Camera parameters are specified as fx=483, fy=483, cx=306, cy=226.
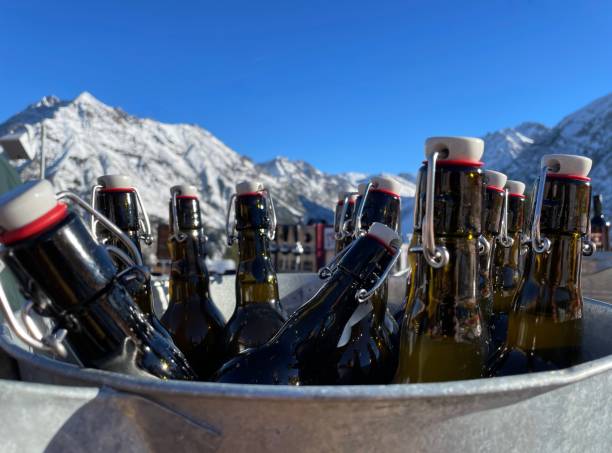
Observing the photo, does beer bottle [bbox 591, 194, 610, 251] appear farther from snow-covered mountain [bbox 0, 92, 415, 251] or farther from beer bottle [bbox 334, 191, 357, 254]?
snow-covered mountain [bbox 0, 92, 415, 251]

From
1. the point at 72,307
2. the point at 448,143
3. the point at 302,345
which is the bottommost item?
the point at 302,345

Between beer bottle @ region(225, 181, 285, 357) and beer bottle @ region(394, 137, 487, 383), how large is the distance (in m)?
0.29

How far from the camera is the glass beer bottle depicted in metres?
0.63

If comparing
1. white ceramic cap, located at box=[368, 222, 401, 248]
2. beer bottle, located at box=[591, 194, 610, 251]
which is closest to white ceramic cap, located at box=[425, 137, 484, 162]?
white ceramic cap, located at box=[368, 222, 401, 248]

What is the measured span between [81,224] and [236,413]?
24 centimetres

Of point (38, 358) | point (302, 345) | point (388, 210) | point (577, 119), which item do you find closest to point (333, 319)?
point (302, 345)

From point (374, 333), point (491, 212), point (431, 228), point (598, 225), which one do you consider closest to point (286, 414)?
point (431, 228)

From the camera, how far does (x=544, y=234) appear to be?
636 millimetres

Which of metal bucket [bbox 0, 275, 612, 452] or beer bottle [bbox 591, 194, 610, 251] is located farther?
beer bottle [bbox 591, 194, 610, 251]

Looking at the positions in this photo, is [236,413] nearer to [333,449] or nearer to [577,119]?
[333,449]

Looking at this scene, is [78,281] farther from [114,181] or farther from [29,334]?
[114,181]

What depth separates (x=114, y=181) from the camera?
79 centimetres

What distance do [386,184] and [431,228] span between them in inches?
12.5

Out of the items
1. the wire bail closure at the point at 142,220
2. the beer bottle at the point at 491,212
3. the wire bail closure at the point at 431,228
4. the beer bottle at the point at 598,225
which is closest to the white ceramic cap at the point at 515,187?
the beer bottle at the point at 491,212
